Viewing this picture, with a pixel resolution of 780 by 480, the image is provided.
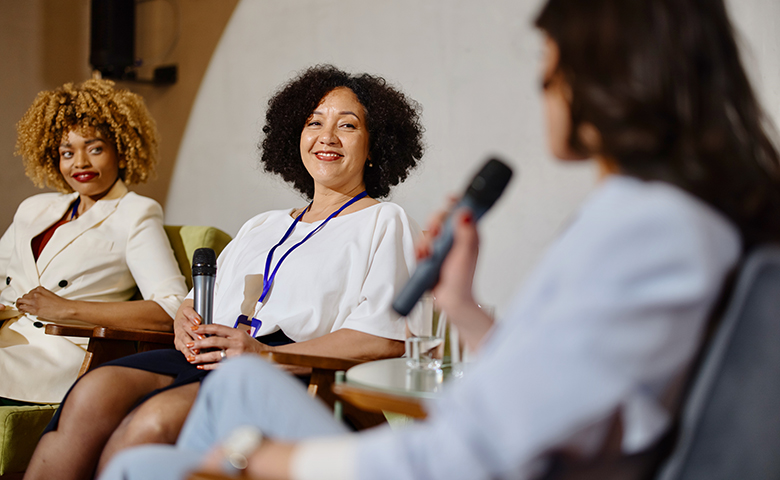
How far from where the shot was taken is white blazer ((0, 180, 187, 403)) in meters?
2.06

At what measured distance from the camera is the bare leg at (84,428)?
1540mm

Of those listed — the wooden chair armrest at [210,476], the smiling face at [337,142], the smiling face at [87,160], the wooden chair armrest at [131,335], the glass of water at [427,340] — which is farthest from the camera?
the smiling face at [87,160]

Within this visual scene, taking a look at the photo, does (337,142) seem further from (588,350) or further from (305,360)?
(588,350)

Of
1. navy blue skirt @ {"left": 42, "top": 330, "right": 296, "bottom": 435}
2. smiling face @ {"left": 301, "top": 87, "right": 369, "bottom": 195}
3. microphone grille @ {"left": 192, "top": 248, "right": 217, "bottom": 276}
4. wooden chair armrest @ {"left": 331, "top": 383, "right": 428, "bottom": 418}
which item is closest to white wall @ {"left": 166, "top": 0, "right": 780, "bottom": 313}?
smiling face @ {"left": 301, "top": 87, "right": 369, "bottom": 195}

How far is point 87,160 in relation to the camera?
249 centimetres

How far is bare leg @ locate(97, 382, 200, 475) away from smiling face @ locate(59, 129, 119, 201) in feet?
4.24

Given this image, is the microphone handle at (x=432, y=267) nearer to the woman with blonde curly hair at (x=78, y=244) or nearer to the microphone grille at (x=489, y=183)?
the microphone grille at (x=489, y=183)

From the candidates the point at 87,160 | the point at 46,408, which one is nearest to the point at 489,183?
the point at 46,408

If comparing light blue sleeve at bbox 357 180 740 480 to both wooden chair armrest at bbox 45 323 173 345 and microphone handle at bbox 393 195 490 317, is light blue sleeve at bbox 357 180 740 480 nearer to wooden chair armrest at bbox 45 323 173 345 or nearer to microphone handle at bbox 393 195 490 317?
microphone handle at bbox 393 195 490 317

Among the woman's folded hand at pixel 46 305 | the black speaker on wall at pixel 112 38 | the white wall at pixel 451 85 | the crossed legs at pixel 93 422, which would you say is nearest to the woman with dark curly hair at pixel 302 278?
the crossed legs at pixel 93 422

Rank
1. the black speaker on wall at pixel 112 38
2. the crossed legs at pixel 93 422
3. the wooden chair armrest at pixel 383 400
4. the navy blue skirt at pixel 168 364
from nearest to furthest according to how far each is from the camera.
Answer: the wooden chair armrest at pixel 383 400 < the crossed legs at pixel 93 422 < the navy blue skirt at pixel 168 364 < the black speaker on wall at pixel 112 38

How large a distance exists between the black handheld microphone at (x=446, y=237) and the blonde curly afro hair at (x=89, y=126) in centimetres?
200

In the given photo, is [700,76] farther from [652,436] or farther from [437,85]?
[437,85]

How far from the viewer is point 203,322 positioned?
1.68 meters
